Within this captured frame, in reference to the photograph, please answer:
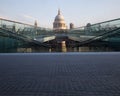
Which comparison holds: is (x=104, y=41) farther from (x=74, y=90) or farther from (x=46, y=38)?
(x=74, y=90)

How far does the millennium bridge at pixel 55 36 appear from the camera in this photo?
30281 millimetres

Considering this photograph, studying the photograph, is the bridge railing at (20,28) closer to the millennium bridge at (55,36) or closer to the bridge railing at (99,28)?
the millennium bridge at (55,36)

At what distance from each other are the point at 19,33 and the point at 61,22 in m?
61.7

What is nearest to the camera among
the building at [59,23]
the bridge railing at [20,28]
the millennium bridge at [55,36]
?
the bridge railing at [20,28]

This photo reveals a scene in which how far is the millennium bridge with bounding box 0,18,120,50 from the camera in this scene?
30281mm

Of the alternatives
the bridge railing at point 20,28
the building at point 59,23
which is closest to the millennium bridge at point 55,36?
the bridge railing at point 20,28

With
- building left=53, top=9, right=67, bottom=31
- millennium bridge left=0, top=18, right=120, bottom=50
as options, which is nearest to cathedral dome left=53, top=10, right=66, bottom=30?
building left=53, top=9, right=67, bottom=31

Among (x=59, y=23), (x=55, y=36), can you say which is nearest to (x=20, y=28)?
(x=55, y=36)

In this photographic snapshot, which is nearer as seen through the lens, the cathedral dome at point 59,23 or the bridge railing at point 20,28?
the bridge railing at point 20,28

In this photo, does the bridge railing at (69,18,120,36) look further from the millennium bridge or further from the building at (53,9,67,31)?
the building at (53,9,67,31)

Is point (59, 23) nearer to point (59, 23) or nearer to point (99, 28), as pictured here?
point (59, 23)

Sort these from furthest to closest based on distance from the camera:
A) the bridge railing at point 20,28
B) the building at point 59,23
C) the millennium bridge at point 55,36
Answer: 1. the building at point 59,23
2. the millennium bridge at point 55,36
3. the bridge railing at point 20,28

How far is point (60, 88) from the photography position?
241 inches

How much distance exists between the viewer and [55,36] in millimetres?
42000
